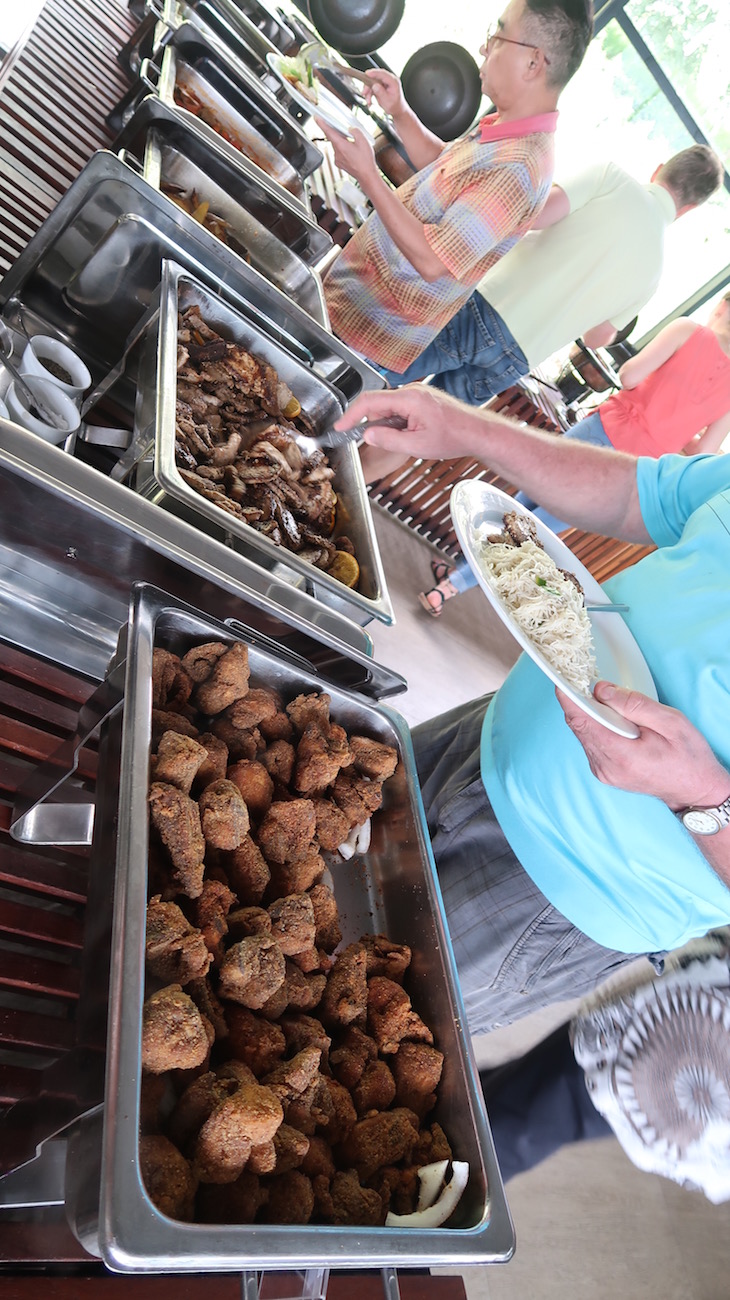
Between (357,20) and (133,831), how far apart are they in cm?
316

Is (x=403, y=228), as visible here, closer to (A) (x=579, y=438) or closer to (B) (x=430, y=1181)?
(A) (x=579, y=438)

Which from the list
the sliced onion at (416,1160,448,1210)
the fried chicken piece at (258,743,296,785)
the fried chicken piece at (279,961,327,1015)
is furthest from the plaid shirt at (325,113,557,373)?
the sliced onion at (416,1160,448,1210)

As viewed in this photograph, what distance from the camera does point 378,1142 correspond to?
0.95 metres

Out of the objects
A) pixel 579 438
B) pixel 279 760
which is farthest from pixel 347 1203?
pixel 579 438

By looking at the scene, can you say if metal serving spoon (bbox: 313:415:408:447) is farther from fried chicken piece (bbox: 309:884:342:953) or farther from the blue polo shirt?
fried chicken piece (bbox: 309:884:342:953)

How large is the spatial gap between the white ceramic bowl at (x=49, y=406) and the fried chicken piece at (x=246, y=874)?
2.68 feet

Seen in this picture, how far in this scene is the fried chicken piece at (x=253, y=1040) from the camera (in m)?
0.91

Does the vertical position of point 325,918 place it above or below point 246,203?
below

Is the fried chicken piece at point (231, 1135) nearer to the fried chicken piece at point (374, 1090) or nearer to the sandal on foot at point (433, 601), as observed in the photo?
the fried chicken piece at point (374, 1090)

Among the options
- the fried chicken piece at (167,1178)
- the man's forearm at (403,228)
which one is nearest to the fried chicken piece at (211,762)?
Result: the fried chicken piece at (167,1178)

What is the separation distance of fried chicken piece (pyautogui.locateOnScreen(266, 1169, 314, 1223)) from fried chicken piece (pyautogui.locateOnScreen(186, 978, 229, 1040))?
0.17 m

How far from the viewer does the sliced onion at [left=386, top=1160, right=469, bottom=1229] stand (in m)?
0.90

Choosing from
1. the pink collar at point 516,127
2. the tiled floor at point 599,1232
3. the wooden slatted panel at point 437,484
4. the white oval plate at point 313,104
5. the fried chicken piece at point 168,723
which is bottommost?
the tiled floor at point 599,1232

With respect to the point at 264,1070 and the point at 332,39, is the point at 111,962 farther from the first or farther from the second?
the point at 332,39
